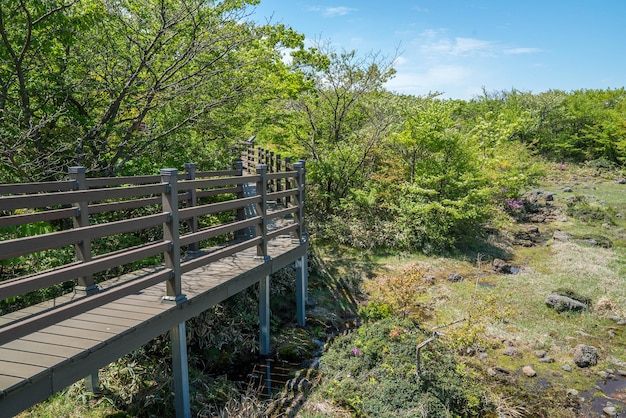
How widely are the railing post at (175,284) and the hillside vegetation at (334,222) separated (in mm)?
406

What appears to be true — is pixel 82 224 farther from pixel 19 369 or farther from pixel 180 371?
pixel 180 371

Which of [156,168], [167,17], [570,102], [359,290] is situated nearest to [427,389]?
[359,290]

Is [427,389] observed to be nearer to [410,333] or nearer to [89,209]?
[410,333]

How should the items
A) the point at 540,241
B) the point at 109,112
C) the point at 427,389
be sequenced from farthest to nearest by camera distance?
1. the point at 540,241
2. the point at 109,112
3. the point at 427,389

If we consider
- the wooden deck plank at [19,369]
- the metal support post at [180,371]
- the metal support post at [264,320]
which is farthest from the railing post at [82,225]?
the metal support post at [264,320]

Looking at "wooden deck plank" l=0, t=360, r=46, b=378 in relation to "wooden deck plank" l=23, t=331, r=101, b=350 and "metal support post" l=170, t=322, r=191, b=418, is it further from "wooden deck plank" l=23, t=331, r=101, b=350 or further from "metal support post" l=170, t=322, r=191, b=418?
"metal support post" l=170, t=322, r=191, b=418

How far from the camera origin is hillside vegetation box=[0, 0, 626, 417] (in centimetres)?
543

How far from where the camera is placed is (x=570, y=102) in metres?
33.5

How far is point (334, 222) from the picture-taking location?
495 inches

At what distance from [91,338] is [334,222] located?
30.6ft

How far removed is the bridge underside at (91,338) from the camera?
302 cm

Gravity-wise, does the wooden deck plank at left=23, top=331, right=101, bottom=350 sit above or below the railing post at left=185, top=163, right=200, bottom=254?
below

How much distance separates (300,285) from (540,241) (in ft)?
32.9

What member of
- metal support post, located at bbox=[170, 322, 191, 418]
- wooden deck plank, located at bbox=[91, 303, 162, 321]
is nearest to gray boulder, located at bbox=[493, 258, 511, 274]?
metal support post, located at bbox=[170, 322, 191, 418]
